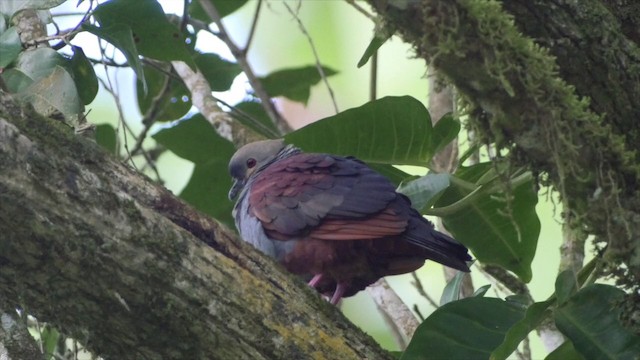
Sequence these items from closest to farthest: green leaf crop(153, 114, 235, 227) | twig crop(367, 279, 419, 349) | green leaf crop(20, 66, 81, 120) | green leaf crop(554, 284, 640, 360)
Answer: green leaf crop(554, 284, 640, 360)
green leaf crop(20, 66, 81, 120)
twig crop(367, 279, 419, 349)
green leaf crop(153, 114, 235, 227)

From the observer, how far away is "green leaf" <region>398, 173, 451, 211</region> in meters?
3.21

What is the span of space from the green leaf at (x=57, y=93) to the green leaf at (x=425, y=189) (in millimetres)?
1144

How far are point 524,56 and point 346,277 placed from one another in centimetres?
159

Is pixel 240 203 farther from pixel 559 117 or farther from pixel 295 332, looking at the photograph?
pixel 559 117

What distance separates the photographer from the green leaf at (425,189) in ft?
10.5

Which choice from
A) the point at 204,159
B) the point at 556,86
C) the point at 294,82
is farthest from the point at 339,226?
the point at 294,82

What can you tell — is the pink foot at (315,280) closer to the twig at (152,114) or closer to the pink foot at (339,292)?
the pink foot at (339,292)

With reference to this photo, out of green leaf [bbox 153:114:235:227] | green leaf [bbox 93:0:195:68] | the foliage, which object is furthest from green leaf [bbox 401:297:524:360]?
green leaf [bbox 153:114:235:227]

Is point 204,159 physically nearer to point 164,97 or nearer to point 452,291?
point 164,97

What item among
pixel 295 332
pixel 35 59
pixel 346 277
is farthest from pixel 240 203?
pixel 295 332

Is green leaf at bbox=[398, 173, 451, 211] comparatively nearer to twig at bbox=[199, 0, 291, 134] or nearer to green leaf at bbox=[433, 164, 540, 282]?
green leaf at bbox=[433, 164, 540, 282]

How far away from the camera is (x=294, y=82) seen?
479 centimetres

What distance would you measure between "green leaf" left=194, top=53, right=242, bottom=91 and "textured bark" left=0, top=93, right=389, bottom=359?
221cm

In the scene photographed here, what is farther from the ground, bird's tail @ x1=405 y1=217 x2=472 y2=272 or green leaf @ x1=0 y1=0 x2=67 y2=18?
green leaf @ x1=0 y1=0 x2=67 y2=18
